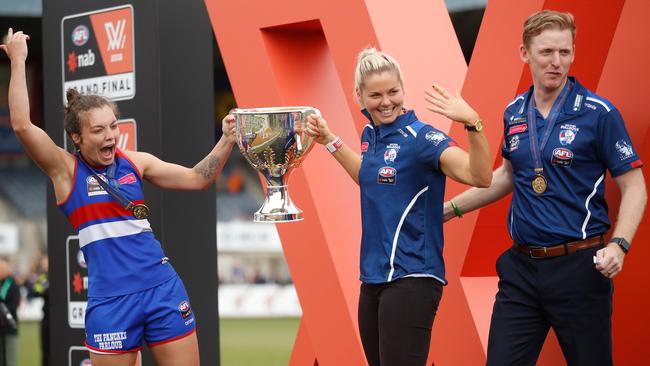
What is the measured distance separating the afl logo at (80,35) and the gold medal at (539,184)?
367 centimetres

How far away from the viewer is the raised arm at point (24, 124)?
4.02 m

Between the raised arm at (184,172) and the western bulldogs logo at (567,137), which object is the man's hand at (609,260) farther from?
the raised arm at (184,172)

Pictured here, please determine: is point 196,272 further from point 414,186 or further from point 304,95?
point 414,186

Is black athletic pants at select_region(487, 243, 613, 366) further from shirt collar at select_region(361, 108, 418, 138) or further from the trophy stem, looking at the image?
the trophy stem

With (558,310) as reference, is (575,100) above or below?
above

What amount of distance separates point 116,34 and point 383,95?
2915 millimetres

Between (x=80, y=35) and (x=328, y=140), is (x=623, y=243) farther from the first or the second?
(x=80, y=35)

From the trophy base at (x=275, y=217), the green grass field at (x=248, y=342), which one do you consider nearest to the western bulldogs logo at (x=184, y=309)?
the trophy base at (x=275, y=217)

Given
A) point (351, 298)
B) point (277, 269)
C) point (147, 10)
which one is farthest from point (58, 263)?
point (277, 269)

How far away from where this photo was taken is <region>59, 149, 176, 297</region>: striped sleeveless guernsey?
4156 mm

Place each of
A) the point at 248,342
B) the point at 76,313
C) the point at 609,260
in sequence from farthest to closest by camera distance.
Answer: the point at 248,342 < the point at 76,313 < the point at 609,260

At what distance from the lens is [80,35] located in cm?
636

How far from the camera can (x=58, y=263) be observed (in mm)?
6469

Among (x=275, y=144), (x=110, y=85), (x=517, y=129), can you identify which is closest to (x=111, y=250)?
(x=275, y=144)
